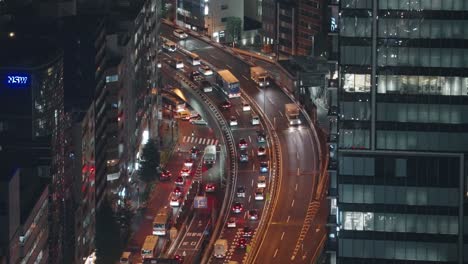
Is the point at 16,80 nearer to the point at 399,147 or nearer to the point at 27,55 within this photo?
the point at 27,55

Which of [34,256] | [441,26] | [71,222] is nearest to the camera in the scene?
[441,26]

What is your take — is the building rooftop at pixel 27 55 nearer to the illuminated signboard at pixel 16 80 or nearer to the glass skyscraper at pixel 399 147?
the illuminated signboard at pixel 16 80

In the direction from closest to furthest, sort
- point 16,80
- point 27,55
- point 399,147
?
point 399,147
point 16,80
point 27,55

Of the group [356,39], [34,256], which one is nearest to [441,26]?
[356,39]

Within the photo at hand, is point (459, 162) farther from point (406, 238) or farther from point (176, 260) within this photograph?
point (176, 260)

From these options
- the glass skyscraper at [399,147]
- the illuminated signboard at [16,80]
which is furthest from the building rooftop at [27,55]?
the glass skyscraper at [399,147]

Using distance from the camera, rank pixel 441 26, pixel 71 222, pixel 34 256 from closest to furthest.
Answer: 1. pixel 441 26
2. pixel 34 256
3. pixel 71 222

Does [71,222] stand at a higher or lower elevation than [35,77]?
lower

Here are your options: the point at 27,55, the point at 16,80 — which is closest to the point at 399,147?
the point at 16,80

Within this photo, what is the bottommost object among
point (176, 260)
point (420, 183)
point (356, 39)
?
point (176, 260)
